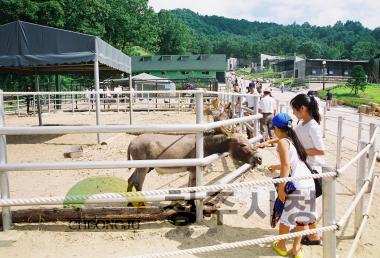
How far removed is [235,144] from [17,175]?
4364mm

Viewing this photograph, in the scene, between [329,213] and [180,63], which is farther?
[180,63]

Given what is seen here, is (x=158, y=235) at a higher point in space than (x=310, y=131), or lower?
lower

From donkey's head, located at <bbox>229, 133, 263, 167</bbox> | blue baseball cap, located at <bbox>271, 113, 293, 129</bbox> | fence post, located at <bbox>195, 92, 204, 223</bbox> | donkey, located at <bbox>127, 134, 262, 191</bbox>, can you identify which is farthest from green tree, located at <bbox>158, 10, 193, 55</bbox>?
blue baseball cap, located at <bbox>271, 113, 293, 129</bbox>

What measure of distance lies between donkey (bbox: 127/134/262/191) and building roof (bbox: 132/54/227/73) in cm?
5407

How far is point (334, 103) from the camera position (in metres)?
31.2

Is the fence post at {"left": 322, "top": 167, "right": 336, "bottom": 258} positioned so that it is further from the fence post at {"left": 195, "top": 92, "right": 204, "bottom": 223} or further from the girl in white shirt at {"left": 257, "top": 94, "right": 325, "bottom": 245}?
the fence post at {"left": 195, "top": 92, "right": 204, "bottom": 223}

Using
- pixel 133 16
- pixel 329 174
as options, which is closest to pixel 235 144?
pixel 329 174

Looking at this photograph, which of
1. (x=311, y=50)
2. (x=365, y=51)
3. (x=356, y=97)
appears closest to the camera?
(x=356, y=97)

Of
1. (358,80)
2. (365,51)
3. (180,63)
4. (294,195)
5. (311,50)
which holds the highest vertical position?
(311,50)

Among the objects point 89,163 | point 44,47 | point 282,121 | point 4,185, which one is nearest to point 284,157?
point 282,121

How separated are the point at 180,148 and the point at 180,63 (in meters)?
55.9

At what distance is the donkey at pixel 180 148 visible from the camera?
15.5ft

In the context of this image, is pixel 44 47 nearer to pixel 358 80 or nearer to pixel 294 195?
pixel 294 195

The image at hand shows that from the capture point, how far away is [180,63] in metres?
59.6
